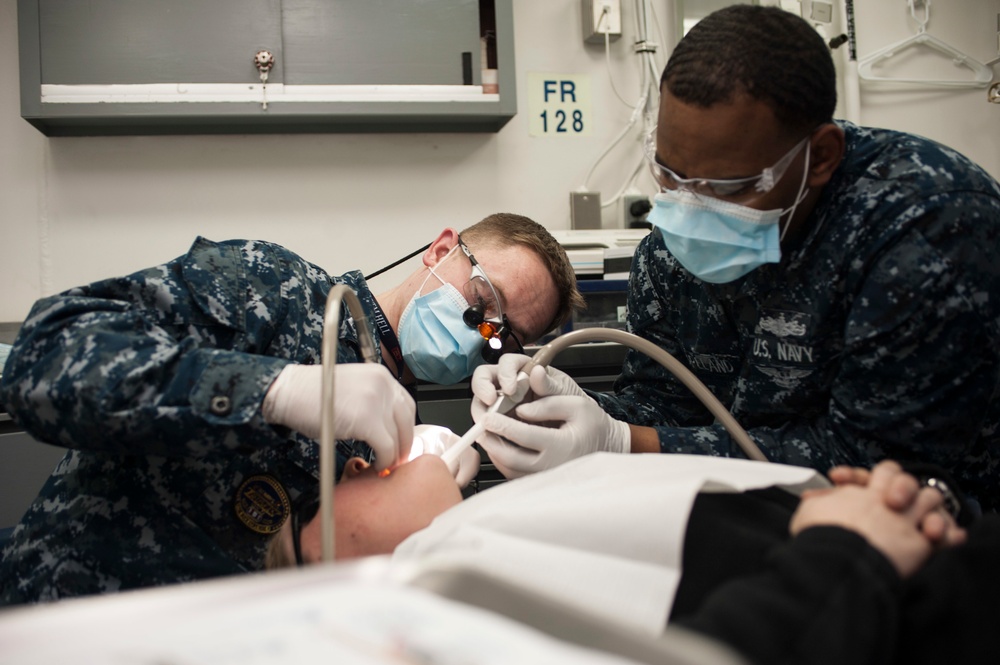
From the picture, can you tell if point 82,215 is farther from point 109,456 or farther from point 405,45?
point 109,456

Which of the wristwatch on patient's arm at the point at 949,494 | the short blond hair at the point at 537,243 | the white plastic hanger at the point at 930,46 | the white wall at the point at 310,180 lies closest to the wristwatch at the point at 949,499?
the wristwatch on patient's arm at the point at 949,494

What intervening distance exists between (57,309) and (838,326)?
1.28 metres

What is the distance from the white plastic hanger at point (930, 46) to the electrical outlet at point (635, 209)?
1.15m

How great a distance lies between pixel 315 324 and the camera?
1379 mm

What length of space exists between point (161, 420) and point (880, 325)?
3.63 ft

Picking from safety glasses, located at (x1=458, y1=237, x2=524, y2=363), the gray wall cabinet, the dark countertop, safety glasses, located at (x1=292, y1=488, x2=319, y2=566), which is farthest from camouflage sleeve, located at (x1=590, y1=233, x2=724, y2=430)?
the dark countertop

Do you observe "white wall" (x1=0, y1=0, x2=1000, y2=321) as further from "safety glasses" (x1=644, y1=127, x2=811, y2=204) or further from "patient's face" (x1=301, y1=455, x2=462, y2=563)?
"patient's face" (x1=301, y1=455, x2=462, y2=563)

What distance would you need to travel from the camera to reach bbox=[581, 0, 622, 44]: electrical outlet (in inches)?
117

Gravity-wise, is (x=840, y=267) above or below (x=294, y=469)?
above

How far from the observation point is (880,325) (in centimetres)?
121

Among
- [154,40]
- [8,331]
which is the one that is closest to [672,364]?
[154,40]

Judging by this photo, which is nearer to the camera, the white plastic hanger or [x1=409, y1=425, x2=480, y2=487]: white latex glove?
[x1=409, y1=425, x2=480, y2=487]: white latex glove

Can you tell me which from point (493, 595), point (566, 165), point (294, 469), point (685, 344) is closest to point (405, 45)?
point (566, 165)

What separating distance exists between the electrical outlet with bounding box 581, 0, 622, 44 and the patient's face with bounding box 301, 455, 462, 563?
2.36m
